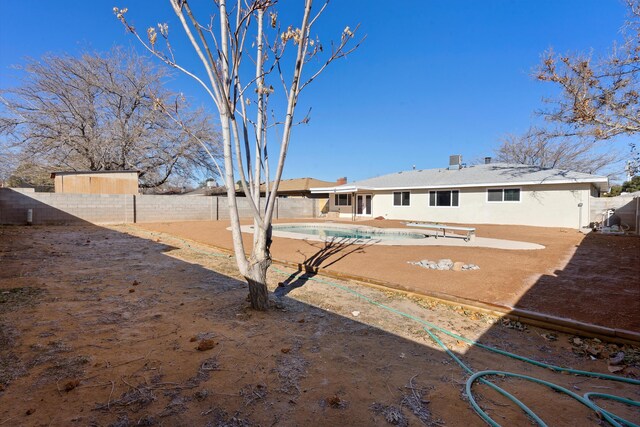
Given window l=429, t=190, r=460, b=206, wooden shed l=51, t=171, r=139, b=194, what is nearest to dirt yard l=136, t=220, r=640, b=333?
window l=429, t=190, r=460, b=206

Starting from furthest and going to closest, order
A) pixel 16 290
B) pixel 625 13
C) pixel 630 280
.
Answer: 1. pixel 625 13
2. pixel 630 280
3. pixel 16 290

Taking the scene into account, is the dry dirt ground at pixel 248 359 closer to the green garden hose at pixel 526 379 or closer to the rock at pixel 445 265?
the green garden hose at pixel 526 379

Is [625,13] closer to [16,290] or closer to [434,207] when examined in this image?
[434,207]

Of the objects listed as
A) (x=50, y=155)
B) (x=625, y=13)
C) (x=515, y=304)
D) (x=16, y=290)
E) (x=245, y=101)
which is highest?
(x=625, y=13)

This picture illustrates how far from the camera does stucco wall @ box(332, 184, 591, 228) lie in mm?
14453

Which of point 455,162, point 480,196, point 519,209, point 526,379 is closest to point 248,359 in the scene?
point 526,379

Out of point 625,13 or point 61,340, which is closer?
point 61,340

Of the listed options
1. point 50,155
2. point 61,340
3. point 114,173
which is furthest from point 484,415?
point 50,155

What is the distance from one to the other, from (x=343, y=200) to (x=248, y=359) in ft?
70.4

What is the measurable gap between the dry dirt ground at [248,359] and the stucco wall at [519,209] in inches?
576

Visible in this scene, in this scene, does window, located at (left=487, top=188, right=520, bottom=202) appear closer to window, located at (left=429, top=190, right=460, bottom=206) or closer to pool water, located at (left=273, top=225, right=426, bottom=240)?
window, located at (left=429, top=190, right=460, bottom=206)

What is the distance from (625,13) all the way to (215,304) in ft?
53.4

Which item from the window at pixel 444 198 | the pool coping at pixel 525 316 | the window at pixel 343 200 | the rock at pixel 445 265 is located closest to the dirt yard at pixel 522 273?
the pool coping at pixel 525 316

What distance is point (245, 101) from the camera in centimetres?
405
